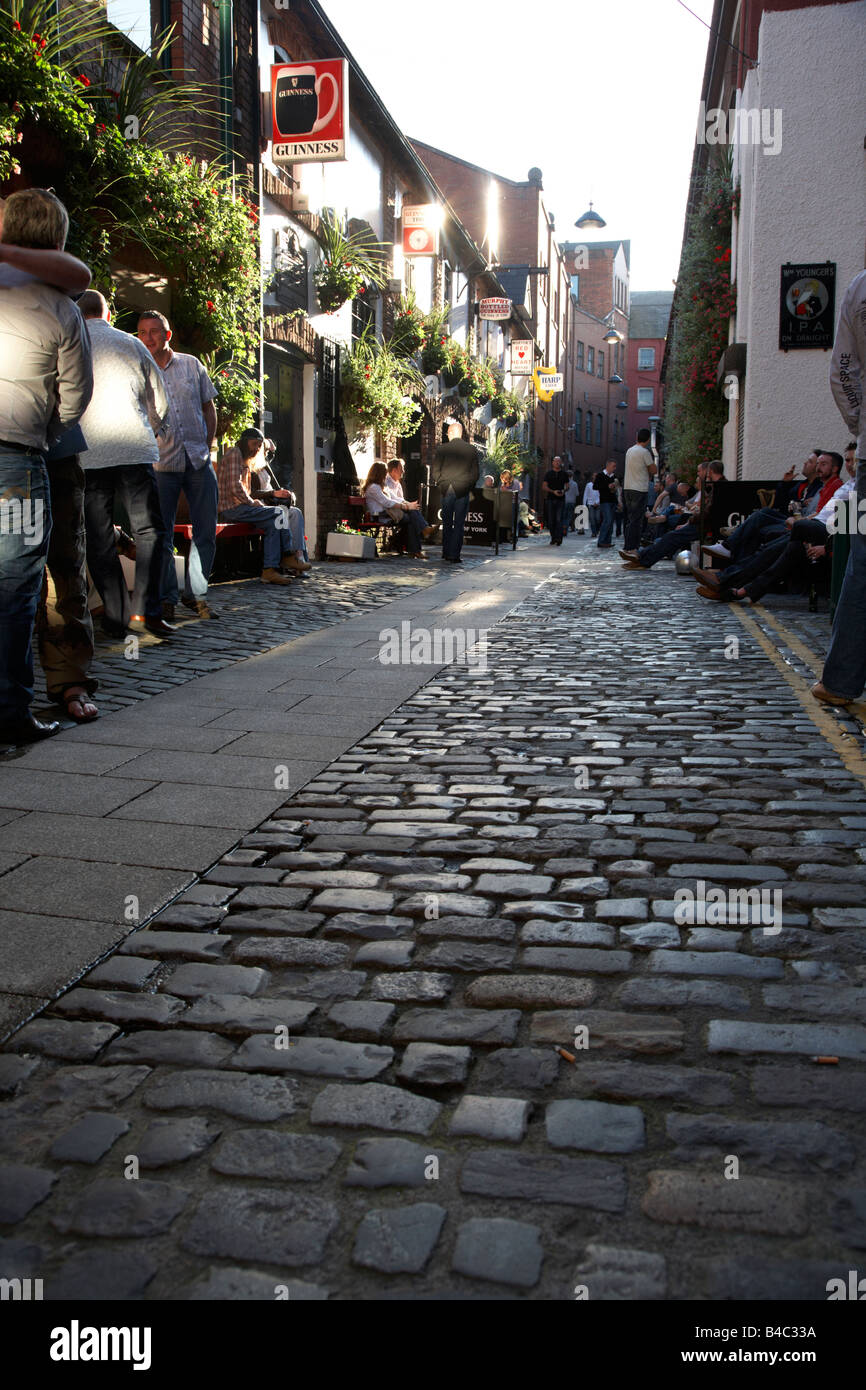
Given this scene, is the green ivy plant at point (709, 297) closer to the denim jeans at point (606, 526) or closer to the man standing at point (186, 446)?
the denim jeans at point (606, 526)

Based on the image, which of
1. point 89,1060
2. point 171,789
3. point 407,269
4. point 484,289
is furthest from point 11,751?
point 484,289

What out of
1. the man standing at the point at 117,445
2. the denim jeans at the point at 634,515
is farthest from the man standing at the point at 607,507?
the man standing at the point at 117,445

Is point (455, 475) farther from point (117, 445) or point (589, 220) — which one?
point (589, 220)

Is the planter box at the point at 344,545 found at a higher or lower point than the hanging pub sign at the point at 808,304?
lower

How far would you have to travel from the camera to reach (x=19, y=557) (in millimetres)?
4480

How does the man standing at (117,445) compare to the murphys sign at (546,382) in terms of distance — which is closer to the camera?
the man standing at (117,445)

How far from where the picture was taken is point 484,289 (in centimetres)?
3412

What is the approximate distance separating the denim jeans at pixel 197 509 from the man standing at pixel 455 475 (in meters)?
6.63

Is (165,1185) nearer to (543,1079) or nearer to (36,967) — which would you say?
(543,1079)

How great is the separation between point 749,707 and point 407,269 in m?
18.7

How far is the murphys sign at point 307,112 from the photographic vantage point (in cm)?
1323

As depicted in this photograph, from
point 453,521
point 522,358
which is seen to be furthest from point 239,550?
point 522,358

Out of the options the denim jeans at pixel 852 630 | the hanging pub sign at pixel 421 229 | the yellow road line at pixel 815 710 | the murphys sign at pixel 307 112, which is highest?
the hanging pub sign at pixel 421 229

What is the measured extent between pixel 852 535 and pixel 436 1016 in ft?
11.9
